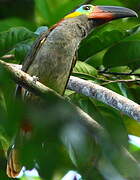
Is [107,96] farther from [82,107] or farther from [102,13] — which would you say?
[102,13]

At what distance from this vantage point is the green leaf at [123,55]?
279 centimetres

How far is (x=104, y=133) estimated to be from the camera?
1.91 ft

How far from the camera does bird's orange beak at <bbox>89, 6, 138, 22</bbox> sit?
2.98 m

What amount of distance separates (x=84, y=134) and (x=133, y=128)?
2.45 m

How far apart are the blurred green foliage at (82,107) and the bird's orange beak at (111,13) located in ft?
0.24

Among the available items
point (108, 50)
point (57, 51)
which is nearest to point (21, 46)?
point (57, 51)

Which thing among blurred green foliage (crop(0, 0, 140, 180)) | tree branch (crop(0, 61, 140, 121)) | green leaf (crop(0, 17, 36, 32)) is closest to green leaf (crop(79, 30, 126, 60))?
blurred green foliage (crop(0, 0, 140, 180))

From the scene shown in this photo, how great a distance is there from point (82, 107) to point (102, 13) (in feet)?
2.79

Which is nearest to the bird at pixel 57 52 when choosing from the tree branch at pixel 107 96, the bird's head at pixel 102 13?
the bird's head at pixel 102 13

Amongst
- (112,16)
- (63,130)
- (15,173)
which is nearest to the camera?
(63,130)

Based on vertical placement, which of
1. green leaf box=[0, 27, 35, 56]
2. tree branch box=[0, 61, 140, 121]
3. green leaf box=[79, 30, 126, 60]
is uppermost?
green leaf box=[0, 27, 35, 56]

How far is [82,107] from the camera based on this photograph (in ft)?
8.50

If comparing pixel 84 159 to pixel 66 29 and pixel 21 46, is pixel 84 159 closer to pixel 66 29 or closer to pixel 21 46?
pixel 21 46

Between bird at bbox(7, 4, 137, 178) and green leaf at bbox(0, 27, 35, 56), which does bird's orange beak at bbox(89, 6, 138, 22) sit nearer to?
bird at bbox(7, 4, 137, 178)
